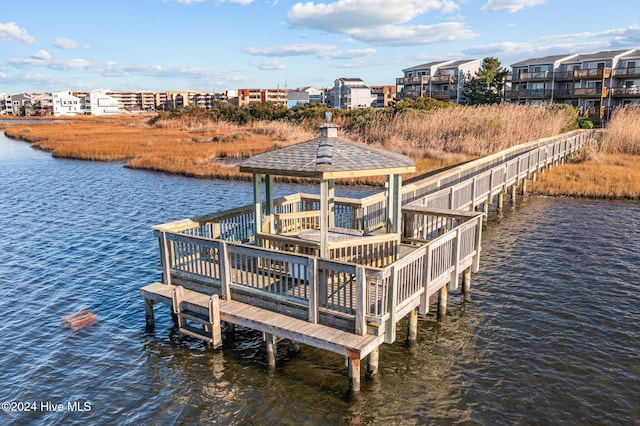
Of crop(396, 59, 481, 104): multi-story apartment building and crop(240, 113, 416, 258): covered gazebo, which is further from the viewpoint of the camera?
crop(396, 59, 481, 104): multi-story apartment building

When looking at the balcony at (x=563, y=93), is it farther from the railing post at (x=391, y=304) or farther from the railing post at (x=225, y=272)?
the railing post at (x=225, y=272)

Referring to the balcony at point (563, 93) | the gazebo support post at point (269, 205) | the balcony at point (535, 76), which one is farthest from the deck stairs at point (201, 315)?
the balcony at point (535, 76)

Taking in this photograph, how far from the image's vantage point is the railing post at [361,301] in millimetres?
8547

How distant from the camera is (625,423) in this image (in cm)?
845

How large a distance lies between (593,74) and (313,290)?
66307 millimetres

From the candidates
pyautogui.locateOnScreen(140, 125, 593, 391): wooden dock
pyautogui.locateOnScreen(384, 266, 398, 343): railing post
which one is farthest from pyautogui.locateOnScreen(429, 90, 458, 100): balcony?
pyautogui.locateOnScreen(384, 266, 398, 343): railing post

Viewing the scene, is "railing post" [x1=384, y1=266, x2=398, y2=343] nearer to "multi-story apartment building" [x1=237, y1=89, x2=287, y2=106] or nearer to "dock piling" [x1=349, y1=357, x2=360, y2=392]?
"dock piling" [x1=349, y1=357, x2=360, y2=392]

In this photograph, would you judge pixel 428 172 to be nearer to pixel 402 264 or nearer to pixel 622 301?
pixel 622 301

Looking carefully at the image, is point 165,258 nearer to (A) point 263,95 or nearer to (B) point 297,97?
(B) point 297,97

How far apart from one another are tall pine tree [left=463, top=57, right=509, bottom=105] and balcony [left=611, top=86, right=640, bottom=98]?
1475cm

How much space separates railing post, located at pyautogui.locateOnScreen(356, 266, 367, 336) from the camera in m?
8.55

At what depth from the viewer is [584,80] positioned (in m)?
64.1

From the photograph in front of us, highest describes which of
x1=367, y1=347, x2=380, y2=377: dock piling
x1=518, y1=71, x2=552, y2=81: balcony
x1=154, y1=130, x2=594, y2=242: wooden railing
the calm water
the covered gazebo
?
x1=518, y1=71, x2=552, y2=81: balcony

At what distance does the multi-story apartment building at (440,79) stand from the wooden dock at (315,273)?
72256 millimetres
